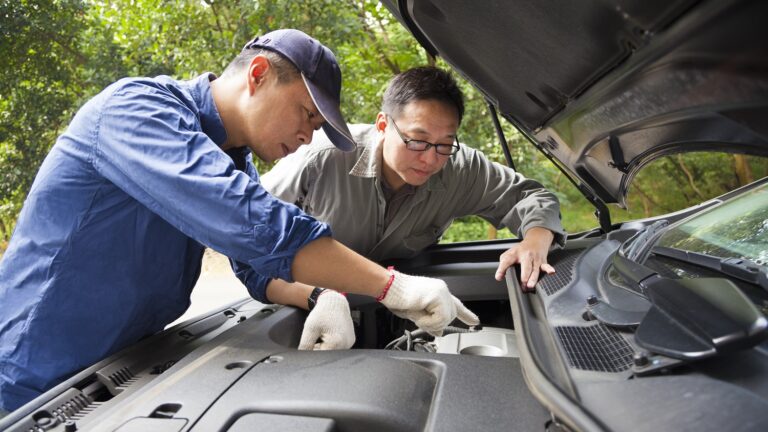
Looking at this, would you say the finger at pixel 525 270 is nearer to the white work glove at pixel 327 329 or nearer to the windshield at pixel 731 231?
the windshield at pixel 731 231

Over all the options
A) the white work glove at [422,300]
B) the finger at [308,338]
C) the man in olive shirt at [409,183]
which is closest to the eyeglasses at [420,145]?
the man in olive shirt at [409,183]

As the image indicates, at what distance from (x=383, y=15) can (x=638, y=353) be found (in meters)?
5.73

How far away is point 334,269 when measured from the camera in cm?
120

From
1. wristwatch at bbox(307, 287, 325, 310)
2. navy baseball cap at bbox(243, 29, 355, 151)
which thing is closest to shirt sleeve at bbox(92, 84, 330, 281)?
navy baseball cap at bbox(243, 29, 355, 151)

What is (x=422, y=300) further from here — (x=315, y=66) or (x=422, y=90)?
(x=422, y=90)

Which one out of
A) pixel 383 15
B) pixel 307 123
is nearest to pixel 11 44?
pixel 383 15

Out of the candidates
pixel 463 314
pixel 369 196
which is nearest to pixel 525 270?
pixel 463 314

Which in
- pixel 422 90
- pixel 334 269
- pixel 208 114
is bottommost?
pixel 334 269

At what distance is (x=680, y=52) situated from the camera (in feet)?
2.81

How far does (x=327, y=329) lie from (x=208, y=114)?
0.70 metres

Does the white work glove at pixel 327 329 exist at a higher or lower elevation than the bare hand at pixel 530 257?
lower

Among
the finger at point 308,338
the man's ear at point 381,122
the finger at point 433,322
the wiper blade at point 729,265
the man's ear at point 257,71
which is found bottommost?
the finger at point 308,338

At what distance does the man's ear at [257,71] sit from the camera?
1.40 meters

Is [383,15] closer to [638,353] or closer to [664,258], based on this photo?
[664,258]
